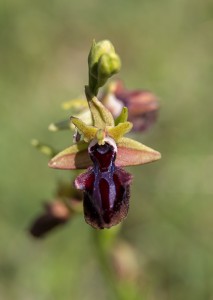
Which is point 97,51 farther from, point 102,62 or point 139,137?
point 139,137

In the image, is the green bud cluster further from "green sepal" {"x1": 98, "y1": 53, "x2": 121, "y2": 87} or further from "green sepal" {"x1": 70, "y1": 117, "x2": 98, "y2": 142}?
"green sepal" {"x1": 70, "y1": 117, "x2": 98, "y2": 142}

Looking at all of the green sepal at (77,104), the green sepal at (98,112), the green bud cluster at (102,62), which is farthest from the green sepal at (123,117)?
the green sepal at (77,104)

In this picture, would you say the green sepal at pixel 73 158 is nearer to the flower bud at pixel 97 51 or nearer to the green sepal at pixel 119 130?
the green sepal at pixel 119 130

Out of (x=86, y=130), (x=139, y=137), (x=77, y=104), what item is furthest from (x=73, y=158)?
(x=139, y=137)

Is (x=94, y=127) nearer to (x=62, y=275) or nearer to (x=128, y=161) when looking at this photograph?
(x=128, y=161)

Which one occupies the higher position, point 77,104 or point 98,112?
point 77,104

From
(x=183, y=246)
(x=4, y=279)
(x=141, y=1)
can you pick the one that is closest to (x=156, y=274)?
(x=183, y=246)
